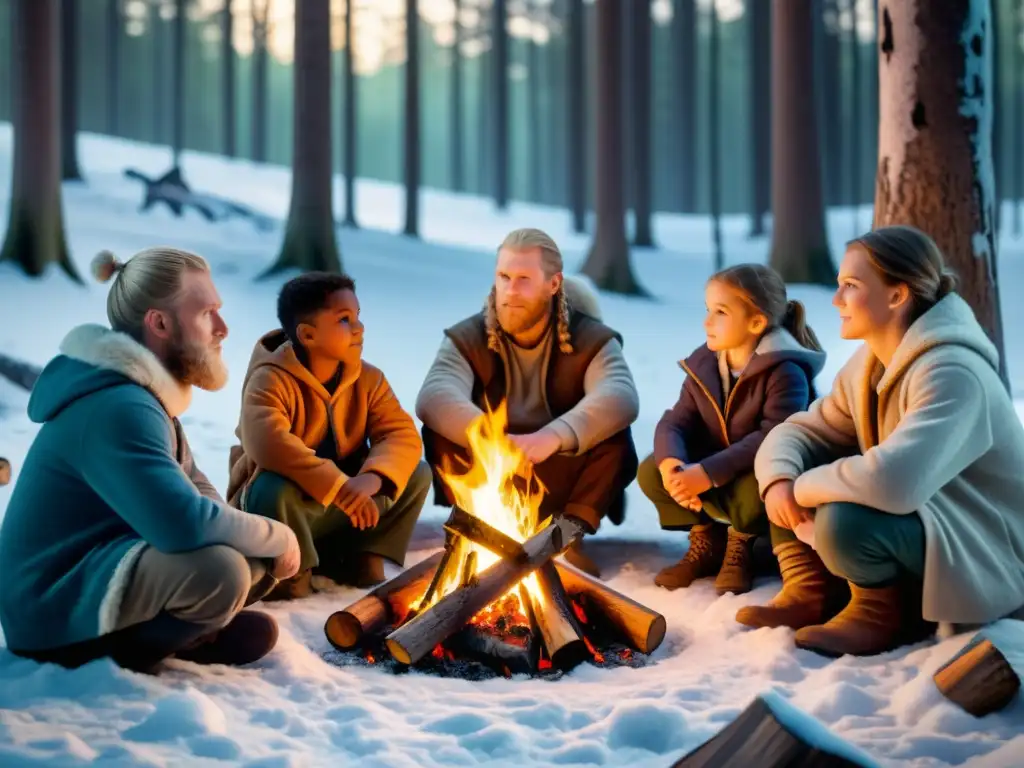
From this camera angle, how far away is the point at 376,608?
3953mm

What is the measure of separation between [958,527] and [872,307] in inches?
29.9

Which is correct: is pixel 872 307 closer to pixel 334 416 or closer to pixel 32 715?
pixel 334 416

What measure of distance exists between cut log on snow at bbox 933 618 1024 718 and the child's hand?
1.31 metres

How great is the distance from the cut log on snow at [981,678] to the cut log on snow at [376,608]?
184cm

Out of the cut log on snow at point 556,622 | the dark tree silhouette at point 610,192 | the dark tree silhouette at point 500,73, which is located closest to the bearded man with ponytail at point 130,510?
the cut log on snow at point 556,622

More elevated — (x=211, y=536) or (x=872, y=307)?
(x=872, y=307)

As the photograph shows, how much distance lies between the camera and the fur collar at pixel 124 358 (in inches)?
130

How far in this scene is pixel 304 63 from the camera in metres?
11.2

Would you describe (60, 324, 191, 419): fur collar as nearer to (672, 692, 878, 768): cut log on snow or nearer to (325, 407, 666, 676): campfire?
(325, 407, 666, 676): campfire

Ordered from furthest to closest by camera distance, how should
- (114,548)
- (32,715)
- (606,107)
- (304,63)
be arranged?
(606,107) → (304,63) → (114,548) → (32,715)

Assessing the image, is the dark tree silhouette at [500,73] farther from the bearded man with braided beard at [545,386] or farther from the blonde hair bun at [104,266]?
the blonde hair bun at [104,266]

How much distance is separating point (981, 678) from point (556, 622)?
1.36 metres

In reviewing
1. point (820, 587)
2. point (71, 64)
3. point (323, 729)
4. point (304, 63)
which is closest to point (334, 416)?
point (323, 729)

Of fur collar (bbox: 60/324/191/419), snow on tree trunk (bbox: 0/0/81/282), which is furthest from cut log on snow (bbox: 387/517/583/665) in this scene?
snow on tree trunk (bbox: 0/0/81/282)
